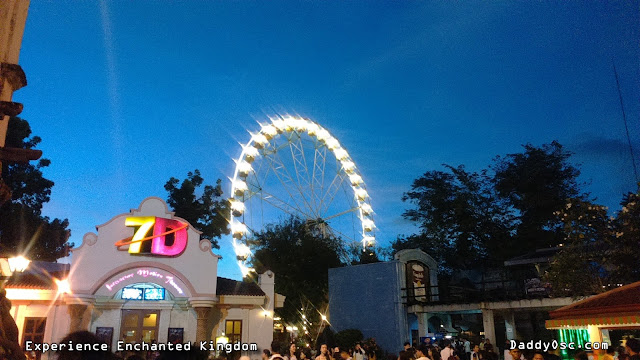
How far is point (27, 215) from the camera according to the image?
107ft

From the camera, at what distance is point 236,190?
1222 inches

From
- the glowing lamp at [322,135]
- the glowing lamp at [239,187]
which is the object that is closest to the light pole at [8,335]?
the glowing lamp at [239,187]

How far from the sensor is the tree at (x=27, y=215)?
104 feet

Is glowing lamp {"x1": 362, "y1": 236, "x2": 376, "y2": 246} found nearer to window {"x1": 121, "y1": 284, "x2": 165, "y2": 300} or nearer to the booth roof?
window {"x1": 121, "y1": 284, "x2": 165, "y2": 300}

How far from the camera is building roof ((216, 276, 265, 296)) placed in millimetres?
20953

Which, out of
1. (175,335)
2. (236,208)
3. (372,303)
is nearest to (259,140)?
(236,208)

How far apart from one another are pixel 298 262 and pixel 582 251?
20645mm

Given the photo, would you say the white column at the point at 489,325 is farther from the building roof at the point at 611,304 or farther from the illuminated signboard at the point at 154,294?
the illuminated signboard at the point at 154,294

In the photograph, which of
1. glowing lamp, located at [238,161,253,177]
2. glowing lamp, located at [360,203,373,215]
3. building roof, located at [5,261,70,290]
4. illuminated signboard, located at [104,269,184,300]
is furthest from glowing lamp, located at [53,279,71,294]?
glowing lamp, located at [360,203,373,215]

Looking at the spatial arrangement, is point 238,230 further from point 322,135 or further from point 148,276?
point 148,276

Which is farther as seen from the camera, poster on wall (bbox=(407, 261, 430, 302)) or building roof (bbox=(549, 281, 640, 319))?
poster on wall (bbox=(407, 261, 430, 302))

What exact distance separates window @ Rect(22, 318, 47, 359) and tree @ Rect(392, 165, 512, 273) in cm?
2599

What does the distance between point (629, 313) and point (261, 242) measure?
2890cm

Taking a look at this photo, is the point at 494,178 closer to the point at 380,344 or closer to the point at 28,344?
the point at 380,344
